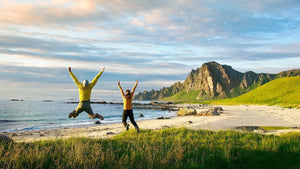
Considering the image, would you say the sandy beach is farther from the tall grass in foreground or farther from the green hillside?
the green hillside

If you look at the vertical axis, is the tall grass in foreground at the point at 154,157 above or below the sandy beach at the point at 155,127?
above

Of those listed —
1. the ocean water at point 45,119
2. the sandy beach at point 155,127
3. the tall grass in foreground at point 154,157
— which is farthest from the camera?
the ocean water at point 45,119

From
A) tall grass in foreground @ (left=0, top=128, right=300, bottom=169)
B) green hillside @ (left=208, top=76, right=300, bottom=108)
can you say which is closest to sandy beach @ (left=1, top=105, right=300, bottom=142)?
tall grass in foreground @ (left=0, top=128, right=300, bottom=169)

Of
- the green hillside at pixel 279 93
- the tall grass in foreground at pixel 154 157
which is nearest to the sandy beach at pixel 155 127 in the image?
the tall grass in foreground at pixel 154 157

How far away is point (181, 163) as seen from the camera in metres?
8.32

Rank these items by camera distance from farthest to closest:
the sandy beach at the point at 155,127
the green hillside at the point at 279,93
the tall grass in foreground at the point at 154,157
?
the green hillside at the point at 279,93, the sandy beach at the point at 155,127, the tall grass in foreground at the point at 154,157

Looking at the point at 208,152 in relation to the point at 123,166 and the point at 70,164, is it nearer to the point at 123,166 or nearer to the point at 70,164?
the point at 123,166

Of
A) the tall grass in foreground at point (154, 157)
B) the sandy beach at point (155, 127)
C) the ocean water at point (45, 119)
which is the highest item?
the tall grass in foreground at point (154, 157)

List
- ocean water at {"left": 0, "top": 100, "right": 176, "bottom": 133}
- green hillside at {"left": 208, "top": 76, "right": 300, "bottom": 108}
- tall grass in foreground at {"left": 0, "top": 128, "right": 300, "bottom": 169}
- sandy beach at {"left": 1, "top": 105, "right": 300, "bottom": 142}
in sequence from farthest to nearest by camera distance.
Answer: green hillside at {"left": 208, "top": 76, "right": 300, "bottom": 108} < ocean water at {"left": 0, "top": 100, "right": 176, "bottom": 133} < sandy beach at {"left": 1, "top": 105, "right": 300, "bottom": 142} < tall grass in foreground at {"left": 0, "top": 128, "right": 300, "bottom": 169}

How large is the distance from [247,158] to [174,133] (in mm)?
7134

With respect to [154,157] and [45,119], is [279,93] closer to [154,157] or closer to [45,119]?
[45,119]

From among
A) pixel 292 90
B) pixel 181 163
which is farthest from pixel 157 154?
pixel 292 90

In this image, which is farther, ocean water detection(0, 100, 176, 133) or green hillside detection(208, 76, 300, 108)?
green hillside detection(208, 76, 300, 108)

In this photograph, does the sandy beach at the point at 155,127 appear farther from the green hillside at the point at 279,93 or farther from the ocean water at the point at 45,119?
the green hillside at the point at 279,93
